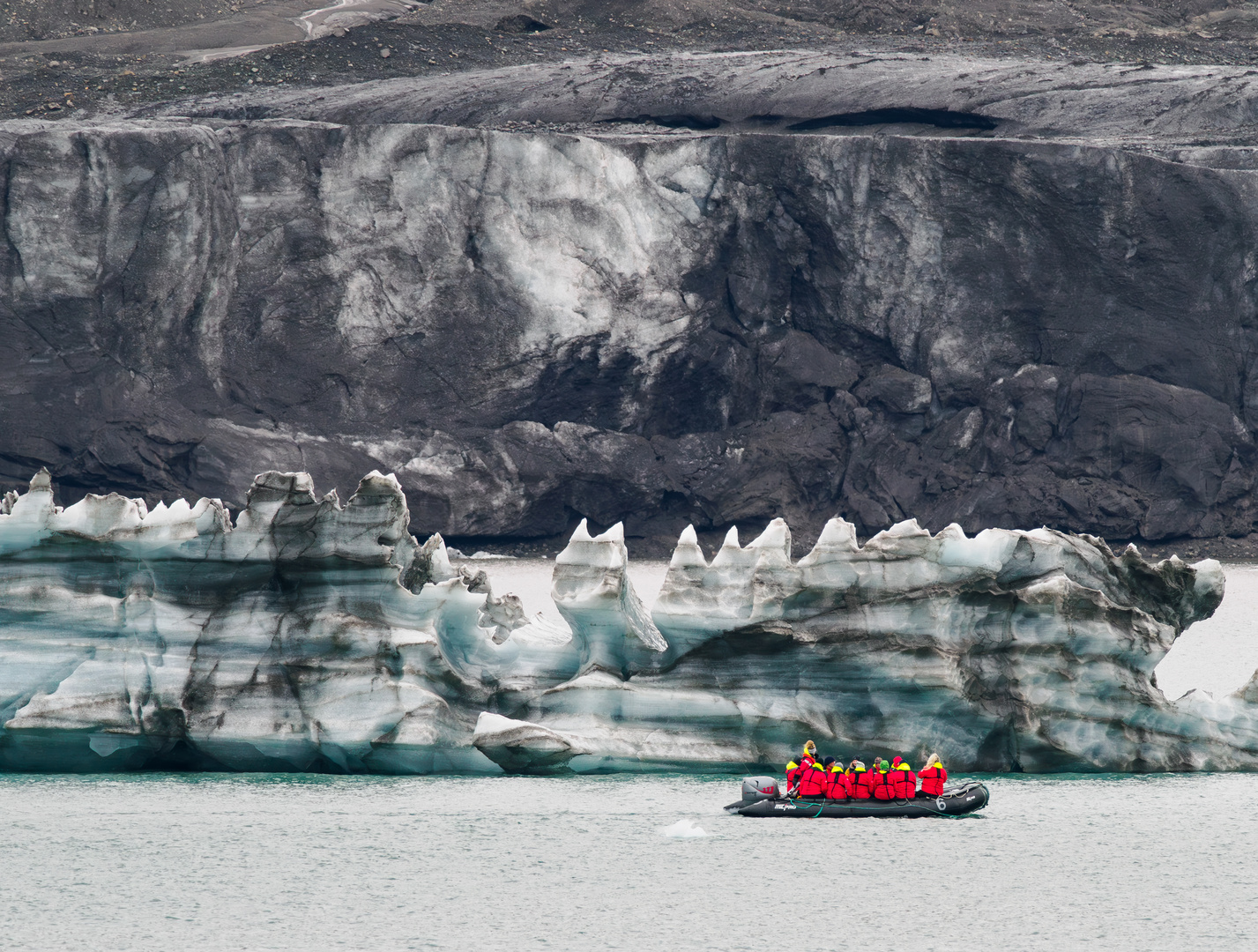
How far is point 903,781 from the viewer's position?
2105 cm

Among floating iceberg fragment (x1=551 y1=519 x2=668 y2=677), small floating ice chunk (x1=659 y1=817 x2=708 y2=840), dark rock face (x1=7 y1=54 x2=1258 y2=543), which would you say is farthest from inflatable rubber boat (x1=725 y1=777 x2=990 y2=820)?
dark rock face (x1=7 y1=54 x2=1258 y2=543)

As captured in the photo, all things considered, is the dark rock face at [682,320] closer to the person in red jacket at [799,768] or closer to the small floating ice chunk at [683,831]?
the person in red jacket at [799,768]

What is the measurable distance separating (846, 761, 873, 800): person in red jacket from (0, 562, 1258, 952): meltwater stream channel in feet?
1.18

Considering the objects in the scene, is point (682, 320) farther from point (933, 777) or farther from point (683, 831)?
point (683, 831)

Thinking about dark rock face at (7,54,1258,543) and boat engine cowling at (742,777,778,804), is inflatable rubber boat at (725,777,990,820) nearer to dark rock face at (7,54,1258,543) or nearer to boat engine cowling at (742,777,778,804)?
boat engine cowling at (742,777,778,804)

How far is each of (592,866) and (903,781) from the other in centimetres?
389

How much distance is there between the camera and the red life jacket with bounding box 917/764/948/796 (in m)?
21.0

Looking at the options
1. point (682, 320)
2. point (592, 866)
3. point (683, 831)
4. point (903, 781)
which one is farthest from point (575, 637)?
point (682, 320)

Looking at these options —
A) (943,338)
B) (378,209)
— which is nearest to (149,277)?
(378,209)

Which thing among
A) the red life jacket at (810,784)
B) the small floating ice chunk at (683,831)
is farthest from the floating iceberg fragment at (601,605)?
the red life jacket at (810,784)

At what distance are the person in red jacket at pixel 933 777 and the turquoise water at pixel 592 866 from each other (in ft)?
1.18

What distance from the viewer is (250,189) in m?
55.9

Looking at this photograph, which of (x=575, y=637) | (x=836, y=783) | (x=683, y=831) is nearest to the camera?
(x=683, y=831)

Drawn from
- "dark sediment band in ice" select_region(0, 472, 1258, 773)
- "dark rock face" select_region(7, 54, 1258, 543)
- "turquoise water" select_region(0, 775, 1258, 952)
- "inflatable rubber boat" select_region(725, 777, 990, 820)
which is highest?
"dark rock face" select_region(7, 54, 1258, 543)
